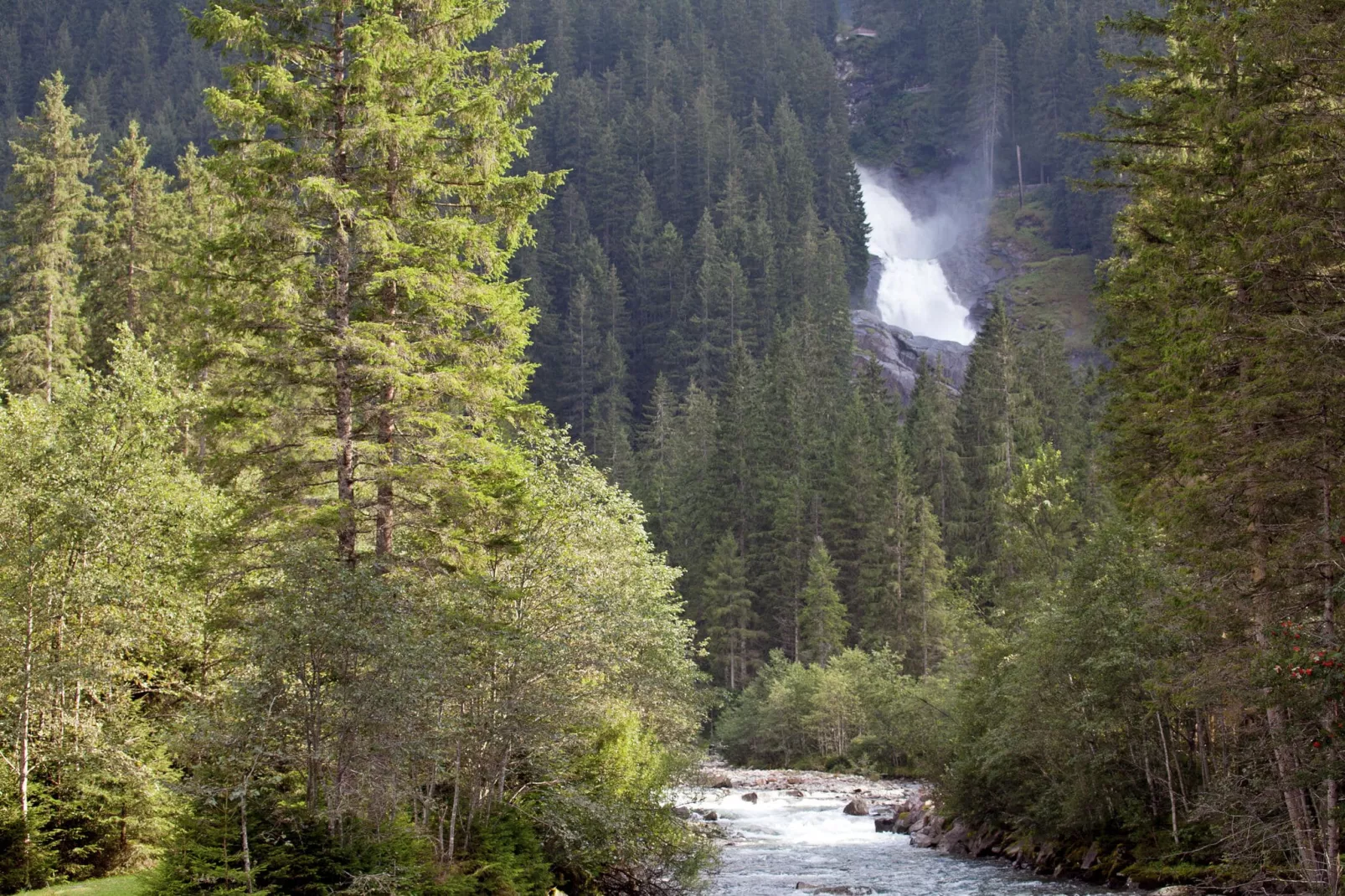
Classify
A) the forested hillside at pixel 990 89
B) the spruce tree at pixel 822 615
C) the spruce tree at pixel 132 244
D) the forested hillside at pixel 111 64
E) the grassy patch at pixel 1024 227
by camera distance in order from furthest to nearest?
the forested hillside at pixel 111 64 < the forested hillside at pixel 990 89 < the grassy patch at pixel 1024 227 < the spruce tree at pixel 822 615 < the spruce tree at pixel 132 244

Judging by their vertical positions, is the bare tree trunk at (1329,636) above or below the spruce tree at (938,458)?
below

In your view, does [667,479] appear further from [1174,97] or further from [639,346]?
[1174,97]

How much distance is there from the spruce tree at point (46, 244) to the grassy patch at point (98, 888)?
82.4ft

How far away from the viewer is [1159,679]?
818 inches

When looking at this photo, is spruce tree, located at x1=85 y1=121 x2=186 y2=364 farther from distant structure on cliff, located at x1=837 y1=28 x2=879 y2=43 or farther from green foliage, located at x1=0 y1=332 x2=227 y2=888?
distant structure on cliff, located at x1=837 y1=28 x2=879 y2=43

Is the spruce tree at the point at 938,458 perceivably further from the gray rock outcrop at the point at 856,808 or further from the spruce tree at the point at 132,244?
the spruce tree at the point at 132,244

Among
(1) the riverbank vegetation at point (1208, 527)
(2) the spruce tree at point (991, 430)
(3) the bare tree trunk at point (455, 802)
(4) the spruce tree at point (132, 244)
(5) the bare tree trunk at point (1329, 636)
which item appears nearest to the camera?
(5) the bare tree trunk at point (1329, 636)

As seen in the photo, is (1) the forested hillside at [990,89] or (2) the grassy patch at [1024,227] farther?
(1) the forested hillside at [990,89]

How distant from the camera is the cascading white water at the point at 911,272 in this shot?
399 ft

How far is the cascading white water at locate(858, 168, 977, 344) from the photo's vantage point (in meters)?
122

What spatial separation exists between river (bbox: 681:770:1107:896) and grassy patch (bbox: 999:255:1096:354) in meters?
73.7

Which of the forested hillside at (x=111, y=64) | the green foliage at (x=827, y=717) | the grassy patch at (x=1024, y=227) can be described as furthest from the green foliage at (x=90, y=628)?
the forested hillside at (x=111, y=64)

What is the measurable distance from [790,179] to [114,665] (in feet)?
350

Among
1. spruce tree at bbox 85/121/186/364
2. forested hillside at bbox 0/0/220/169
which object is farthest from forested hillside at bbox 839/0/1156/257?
spruce tree at bbox 85/121/186/364
